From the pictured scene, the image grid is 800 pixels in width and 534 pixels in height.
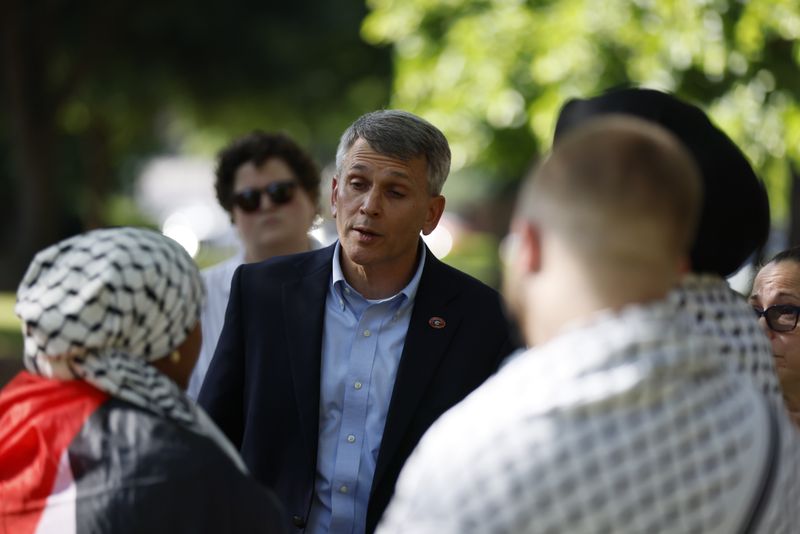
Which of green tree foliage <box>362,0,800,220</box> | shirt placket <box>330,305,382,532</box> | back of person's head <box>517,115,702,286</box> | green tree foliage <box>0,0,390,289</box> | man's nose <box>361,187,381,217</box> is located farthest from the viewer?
green tree foliage <box>0,0,390,289</box>

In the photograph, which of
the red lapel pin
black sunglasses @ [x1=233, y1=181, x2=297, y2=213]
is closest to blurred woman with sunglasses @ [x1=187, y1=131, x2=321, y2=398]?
black sunglasses @ [x1=233, y1=181, x2=297, y2=213]

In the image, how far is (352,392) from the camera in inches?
146

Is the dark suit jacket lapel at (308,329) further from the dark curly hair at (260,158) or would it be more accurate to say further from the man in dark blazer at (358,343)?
the dark curly hair at (260,158)

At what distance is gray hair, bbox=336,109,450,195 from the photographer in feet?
12.9

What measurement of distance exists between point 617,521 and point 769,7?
602 cm

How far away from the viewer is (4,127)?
2653 cm

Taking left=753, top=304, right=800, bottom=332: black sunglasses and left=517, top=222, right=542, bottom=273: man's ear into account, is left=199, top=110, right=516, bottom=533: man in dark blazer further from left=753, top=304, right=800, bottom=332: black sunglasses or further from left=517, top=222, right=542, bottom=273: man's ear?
left=517, top=222, right=542, bottom=273: man's ear

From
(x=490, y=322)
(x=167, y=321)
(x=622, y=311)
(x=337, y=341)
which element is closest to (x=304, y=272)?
(x=337, y=341)

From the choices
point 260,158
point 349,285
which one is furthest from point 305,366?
point 260,158

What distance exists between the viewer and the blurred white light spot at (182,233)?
2907 cm

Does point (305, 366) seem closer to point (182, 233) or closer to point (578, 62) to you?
point (578, 62)

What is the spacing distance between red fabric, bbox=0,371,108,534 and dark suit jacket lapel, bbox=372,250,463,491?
130 cm

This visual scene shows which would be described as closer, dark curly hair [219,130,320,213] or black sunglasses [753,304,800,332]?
black sunglasses [753,304,800,332]

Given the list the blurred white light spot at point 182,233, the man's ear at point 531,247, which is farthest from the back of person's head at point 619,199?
the blurred white light spot at point 182,233
